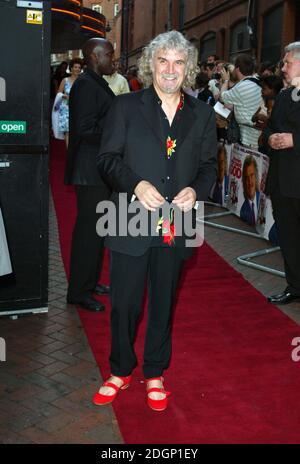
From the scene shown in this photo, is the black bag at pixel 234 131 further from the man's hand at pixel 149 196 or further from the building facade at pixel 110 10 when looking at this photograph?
the building facade at pixel 110 10

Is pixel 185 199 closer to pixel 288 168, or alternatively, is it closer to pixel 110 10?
pixel 288 168

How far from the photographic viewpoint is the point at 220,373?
3.87 metres

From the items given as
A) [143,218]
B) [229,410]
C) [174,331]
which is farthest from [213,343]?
[143,218]

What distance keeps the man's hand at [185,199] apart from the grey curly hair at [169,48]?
66 cm

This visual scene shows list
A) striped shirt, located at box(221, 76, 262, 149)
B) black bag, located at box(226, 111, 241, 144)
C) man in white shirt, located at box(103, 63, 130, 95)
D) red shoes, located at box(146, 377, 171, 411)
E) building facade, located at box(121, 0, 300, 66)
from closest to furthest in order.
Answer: red shoes, located at box(146, 377, 171, 411) → striped shirt, located at box(221, 76, 262, 149) → black bag, located at box(226, 111, 241, 144) → man in white shirt, located at box(103, 63, 130, 95) → building facade, located at box(121, 0, 300, 66)

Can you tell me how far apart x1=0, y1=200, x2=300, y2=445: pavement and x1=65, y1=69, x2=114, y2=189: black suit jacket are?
3.82ft

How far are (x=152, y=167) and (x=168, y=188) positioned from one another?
5.7 inches

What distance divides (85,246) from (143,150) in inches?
71.4

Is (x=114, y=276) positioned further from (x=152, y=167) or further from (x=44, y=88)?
(x=44, y=88)

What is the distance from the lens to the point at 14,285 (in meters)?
4.50

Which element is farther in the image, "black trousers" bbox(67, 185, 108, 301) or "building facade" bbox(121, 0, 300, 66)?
"building facade" bbox(121, 0, 300, 66)

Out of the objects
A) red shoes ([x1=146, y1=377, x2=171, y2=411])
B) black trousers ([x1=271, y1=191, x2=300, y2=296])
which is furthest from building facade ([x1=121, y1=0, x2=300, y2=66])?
red shoes ([x1=146, y1=377, x2=171, y2=411])

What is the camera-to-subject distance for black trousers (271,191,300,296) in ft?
16.6

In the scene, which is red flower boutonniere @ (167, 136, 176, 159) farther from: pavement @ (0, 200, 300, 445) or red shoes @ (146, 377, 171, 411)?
pavement @ (0, 200, 300, 445)
